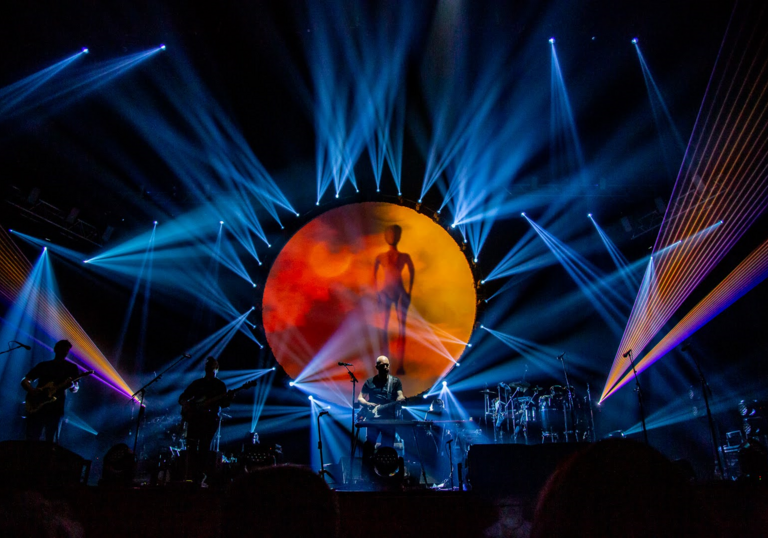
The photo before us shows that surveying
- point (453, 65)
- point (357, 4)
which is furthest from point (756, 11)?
point (357, 4)

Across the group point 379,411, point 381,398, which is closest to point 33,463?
point 379,411

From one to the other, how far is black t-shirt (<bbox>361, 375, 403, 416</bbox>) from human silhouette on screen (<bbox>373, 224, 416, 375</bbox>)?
1.25 metres

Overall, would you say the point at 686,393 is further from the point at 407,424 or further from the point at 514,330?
the point at 407,424

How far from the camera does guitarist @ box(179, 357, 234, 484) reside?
607 cm

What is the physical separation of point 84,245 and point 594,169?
9.26m

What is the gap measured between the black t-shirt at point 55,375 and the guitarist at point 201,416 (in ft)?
4.69

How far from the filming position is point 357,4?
6016 mm

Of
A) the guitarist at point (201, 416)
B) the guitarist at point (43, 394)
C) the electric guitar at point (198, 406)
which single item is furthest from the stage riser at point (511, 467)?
the guitarist at point (43, 394)

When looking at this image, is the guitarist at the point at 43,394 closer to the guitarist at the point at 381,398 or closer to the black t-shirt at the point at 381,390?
the guitarist at the point at 381,398

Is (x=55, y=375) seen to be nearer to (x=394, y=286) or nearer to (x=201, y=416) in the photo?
(x=201, y=416)

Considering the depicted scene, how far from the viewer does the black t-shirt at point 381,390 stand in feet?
23.1

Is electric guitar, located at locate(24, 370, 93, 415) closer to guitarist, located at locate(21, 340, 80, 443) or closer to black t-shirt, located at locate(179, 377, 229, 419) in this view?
guitarist, located at locate(21, 340, 80, 443)

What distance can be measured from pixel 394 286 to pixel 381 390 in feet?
6.99

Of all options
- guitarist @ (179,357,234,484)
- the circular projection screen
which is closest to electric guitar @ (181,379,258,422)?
guitarist @ (179,357,234,484)
